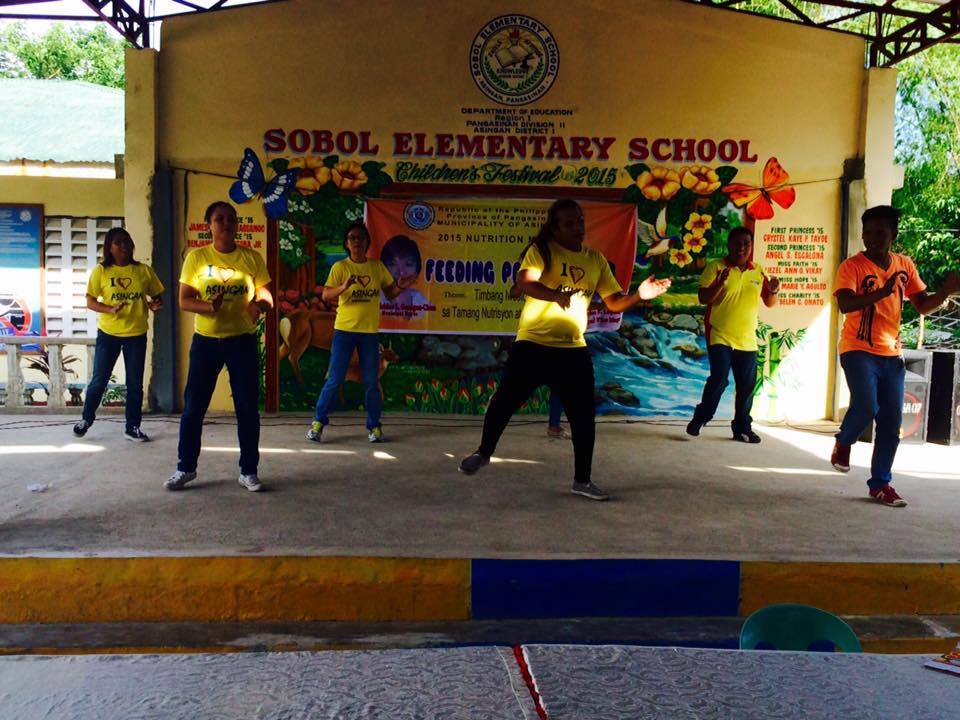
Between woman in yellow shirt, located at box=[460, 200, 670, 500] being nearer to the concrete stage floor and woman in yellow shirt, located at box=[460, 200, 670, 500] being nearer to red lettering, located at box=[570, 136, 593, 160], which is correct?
the concrete stage floor

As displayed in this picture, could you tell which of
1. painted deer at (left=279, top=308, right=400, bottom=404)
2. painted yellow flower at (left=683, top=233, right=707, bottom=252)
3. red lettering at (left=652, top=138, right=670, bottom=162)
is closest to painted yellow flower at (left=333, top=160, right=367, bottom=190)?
painted deer at (left=279, top=308, right=400, bottom=404)

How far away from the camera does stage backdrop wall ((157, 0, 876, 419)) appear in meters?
8.20

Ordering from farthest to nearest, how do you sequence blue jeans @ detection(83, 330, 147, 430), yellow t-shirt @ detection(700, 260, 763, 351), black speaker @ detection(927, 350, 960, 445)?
black speaker @ detection(927, 350, 960, 445) → yellow t-shirt @ detection(700, 260, 763, 351) → blue jeans @ detection(83, 330, 147, 430)

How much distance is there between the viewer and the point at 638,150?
8336 millimetres

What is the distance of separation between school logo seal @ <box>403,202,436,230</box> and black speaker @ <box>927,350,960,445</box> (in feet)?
16.4

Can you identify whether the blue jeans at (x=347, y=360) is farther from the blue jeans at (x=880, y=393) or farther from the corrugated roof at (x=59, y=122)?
the corrugated roof at (x=59, y=122)

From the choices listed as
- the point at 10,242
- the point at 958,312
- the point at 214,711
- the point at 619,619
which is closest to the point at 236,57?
the point at 10,242

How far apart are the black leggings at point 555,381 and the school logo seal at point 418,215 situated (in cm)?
361

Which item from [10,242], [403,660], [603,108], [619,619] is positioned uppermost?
[603,108]

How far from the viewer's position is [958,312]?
18.3 metres

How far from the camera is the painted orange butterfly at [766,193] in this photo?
8383mm

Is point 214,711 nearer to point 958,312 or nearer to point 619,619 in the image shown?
point 619,619

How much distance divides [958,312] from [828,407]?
39.2ft

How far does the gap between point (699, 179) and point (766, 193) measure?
693 millimetres
